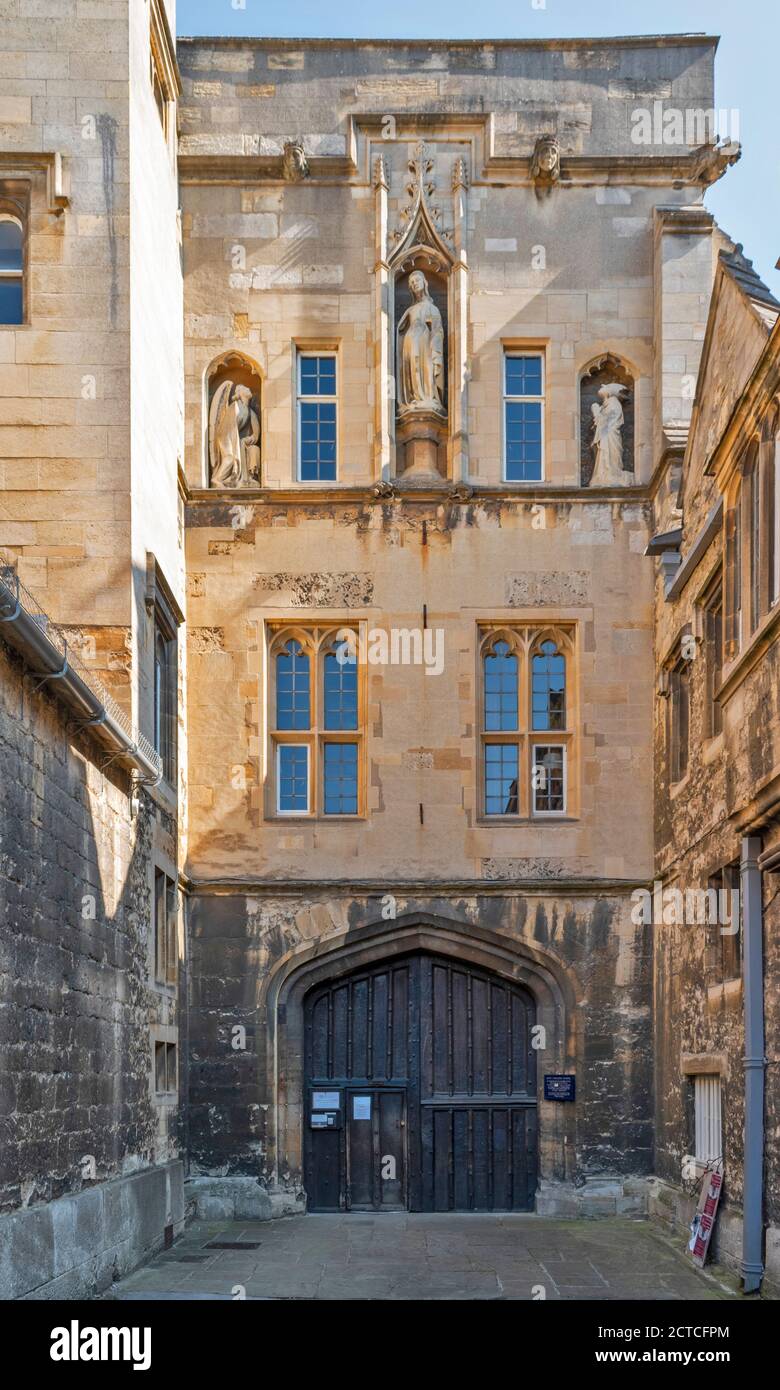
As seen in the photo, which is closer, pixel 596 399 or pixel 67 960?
pixel 67 960

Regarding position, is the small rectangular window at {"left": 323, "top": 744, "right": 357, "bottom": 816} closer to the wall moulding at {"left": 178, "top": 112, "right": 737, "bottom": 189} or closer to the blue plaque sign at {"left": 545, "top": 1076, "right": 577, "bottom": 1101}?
the blue plaque sign at {"left": 545, "top": 1076, "right": 577, "bottom": 1101}

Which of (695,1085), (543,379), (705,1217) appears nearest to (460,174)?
(543,379)

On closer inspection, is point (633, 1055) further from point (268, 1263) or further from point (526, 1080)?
point (268, 1263)

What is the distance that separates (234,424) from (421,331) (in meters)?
2.08

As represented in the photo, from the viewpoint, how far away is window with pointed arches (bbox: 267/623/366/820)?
1656 centimetres

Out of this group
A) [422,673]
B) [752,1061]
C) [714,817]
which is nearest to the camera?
[752,1061]

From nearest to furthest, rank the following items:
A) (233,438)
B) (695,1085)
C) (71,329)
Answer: (71,329) → (695,1085) → (233,438)

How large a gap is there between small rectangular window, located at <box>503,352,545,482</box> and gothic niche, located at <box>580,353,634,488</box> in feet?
1.45

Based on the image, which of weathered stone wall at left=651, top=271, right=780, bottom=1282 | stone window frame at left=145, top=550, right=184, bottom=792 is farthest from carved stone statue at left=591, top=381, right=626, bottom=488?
stone window frame at left=145, top=550, right=184, bottom=792

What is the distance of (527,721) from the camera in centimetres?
1658

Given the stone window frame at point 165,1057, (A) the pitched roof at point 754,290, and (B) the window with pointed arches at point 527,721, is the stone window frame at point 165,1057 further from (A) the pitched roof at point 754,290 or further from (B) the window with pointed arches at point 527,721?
(A) the pitched roof at point 754,290

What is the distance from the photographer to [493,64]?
17.3 meters

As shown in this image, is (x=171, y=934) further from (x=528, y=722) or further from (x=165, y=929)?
(x=528, y=722)

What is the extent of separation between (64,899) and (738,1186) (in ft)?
16.5
